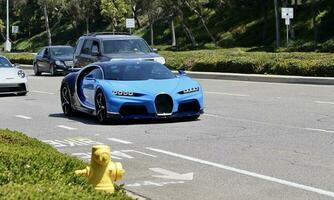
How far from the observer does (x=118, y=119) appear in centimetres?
1302

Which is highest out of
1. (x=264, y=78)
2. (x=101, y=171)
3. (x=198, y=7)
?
(x=198, y=7)

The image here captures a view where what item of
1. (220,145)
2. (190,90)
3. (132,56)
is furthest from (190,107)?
(132,56)

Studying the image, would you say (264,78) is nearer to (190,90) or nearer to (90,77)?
(90,77)

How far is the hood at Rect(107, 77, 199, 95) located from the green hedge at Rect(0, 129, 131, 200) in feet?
19.5

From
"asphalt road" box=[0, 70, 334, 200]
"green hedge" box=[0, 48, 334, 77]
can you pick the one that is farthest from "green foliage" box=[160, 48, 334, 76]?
"asphalt road" box=[0, 70, 334, 200]

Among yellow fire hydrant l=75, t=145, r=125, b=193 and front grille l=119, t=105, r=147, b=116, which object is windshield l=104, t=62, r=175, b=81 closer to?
front grille l=119, t=105, r=147, b=116

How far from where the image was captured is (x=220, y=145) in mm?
10203

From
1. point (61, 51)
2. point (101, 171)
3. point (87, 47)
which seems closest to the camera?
point (101, 171)

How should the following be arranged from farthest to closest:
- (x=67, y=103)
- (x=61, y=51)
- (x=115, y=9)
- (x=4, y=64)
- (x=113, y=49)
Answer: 1. (x=115, y=9)
2. (x=61, y=51)
3. (x=113, y=49)
4. (x=4, y=64)
5. (x=67, y=103)

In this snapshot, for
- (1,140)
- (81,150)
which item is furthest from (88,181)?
(81,150)

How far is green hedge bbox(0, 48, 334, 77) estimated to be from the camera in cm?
2491

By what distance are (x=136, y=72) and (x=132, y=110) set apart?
1.18 m

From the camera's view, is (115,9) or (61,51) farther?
(115,9)

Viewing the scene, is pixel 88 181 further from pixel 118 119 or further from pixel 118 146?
pixel 118 119
